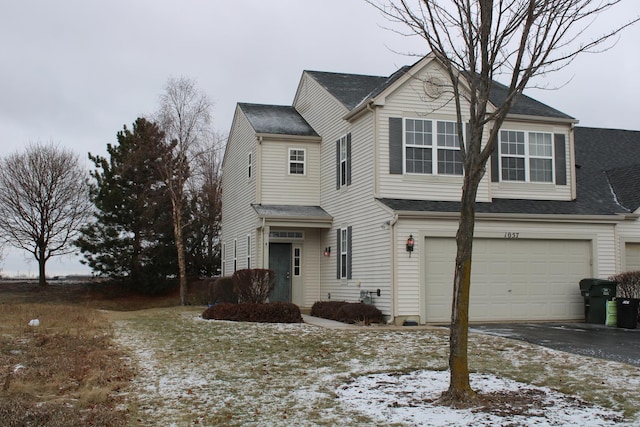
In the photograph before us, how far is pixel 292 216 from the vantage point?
2000 cm

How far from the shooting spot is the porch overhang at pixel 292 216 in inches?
784

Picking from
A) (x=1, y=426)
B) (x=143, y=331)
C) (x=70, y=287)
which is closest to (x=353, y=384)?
(x=1, y=426)

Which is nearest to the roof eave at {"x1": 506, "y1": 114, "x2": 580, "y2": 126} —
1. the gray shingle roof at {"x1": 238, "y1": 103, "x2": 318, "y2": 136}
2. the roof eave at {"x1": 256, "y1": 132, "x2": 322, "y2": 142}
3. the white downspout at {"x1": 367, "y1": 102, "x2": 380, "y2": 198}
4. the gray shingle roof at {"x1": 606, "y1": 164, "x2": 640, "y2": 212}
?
the gray shingle roof at {"x1": 606, "y1": 164, "x2": 640, "y2": 212}

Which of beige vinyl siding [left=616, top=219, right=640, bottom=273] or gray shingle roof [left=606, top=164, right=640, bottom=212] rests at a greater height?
gray shingle roof [left=606, top=164, right=640, bottom=212]

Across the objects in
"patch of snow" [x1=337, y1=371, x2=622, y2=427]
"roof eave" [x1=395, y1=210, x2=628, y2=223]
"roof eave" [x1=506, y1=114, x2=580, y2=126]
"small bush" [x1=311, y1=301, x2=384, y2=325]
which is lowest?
"patch of snow" [x1=337, y1=371, x2=622, y2=427]

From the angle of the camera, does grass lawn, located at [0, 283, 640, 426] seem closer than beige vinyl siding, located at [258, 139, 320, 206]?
Yes

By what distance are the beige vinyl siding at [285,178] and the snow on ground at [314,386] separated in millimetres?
8771

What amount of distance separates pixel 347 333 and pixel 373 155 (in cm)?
558

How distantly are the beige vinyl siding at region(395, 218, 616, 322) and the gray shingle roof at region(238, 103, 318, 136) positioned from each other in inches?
288

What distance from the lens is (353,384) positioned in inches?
343

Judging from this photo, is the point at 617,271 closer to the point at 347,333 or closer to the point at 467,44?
the point at 347,333

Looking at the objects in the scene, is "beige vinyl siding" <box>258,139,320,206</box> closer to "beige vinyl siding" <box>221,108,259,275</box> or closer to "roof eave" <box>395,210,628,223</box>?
"beige vinyl siding" <box>221,108,259,275</box>

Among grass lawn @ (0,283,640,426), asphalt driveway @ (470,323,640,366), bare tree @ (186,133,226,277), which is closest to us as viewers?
grass lawn @ (0,283,640,426)

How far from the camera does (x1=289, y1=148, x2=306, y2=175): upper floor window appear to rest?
21.9m
